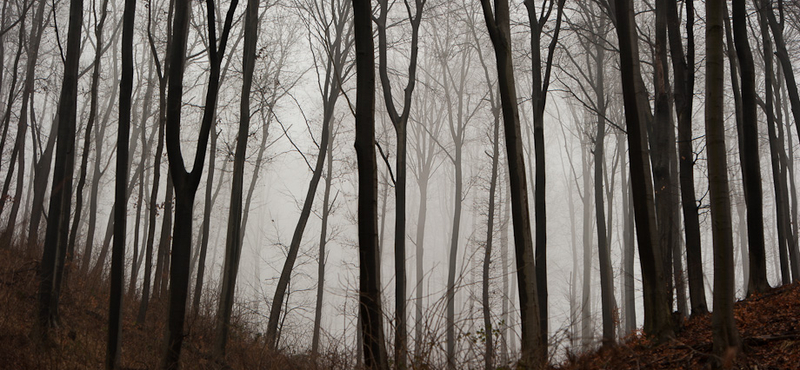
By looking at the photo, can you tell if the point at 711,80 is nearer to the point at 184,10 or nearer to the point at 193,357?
the point at 184,10

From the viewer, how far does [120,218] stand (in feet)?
16.9

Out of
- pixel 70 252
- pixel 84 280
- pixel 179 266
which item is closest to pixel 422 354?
pixel 179 266

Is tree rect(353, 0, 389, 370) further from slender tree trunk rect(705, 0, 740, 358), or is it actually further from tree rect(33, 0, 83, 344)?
tree rect(33, 0, 83, 344)

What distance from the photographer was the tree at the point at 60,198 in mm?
6102

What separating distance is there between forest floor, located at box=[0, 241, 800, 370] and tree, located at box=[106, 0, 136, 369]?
0.54m

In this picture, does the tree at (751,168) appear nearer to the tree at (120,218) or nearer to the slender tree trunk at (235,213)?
the slender tree trunk at (235,213)

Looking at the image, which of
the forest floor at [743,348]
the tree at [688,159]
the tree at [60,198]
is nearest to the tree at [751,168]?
the tree at [688,159]

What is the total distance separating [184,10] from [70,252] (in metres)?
5.90

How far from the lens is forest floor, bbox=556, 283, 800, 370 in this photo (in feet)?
11.0

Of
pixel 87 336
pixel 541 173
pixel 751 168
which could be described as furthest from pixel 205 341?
pixel 751 168

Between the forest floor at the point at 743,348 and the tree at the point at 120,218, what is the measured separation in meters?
4.14

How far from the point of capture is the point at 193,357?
7.00 metres

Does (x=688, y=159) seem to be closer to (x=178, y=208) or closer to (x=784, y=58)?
(x=178, y=208)

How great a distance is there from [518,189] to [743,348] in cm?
208
